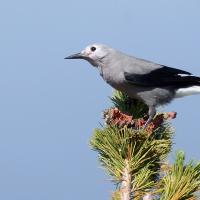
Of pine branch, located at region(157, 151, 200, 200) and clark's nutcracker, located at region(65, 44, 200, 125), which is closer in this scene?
pine branch, located at region(157, 151, 200, 200)

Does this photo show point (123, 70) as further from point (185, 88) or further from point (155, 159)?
point (155, 159)

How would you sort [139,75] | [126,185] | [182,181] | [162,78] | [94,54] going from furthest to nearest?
[94,54]
[162,78]
[139,75]
[126,185]
[182,181]

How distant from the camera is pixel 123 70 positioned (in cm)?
560

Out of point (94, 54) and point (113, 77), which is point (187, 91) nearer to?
point (113, 77)

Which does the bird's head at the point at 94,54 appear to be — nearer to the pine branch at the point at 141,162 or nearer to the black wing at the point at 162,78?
the black wing at the point at 162,78

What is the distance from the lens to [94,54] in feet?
19.5

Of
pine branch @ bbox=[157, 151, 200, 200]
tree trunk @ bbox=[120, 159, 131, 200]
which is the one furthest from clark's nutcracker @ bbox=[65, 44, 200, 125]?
pine branch @ bbox=[157, 151, 200, 200]

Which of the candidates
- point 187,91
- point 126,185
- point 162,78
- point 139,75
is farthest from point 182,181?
point 187,91

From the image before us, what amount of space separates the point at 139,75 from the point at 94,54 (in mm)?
760

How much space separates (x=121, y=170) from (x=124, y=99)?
1746 mm

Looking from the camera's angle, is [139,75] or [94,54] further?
[94,54]

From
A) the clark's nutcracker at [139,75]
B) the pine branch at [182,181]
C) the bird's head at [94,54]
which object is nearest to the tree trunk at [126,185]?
the pine branch at [182,181]

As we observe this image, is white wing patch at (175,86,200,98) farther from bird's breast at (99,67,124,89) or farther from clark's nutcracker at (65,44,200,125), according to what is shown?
bird's breast at (99,67,124,89)

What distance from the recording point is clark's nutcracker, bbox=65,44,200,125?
217 inches
